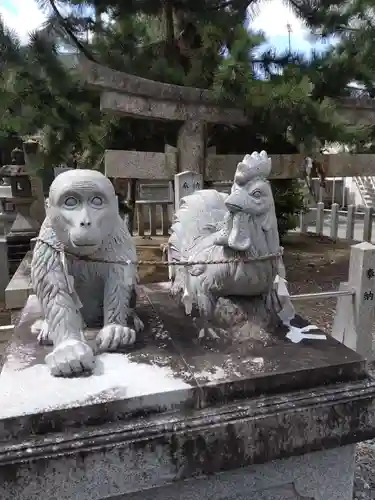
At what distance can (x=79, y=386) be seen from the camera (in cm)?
148

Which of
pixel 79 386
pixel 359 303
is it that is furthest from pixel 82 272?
pixel 359 303

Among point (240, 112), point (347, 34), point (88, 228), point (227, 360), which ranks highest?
point (347, 34)

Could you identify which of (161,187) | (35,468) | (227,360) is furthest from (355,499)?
(161,187)

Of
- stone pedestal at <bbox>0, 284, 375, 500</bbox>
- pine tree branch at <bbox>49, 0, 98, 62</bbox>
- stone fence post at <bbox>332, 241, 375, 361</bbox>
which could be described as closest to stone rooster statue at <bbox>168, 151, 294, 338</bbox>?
stone pedestal at <bbox>0, 284, 375, 500</bbox>

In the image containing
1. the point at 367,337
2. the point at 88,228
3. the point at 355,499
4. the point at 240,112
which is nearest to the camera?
the point at 88,228

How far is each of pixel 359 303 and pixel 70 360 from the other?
224 cm

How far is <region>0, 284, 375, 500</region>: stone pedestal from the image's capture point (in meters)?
1.36

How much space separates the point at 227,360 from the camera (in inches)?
65.1

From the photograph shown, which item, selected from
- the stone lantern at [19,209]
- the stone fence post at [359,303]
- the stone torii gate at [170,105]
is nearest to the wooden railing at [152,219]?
the stone lantern at [19,209]

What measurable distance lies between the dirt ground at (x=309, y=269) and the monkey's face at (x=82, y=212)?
2.80 meters

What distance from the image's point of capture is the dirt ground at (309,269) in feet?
16.2

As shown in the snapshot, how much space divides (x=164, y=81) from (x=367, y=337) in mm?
3140

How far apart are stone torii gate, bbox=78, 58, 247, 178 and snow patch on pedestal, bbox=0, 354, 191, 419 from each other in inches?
124

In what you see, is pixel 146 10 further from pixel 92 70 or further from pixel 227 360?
pixel 227 360
